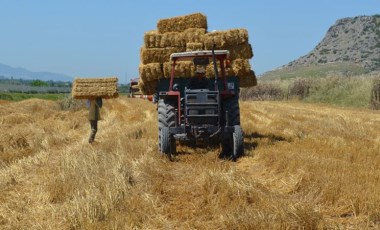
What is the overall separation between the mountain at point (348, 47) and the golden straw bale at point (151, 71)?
3588 inches

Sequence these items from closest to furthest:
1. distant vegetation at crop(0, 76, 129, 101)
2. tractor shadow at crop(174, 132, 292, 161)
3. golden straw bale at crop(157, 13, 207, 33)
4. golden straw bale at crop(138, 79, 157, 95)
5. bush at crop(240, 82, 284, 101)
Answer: tractor shadow at crop(174, 132, 292, 161), golden straw bale at crop(138, 79, 157, 95), golden straw bale at crop(157, 13, 207, 33), bush at crop(240, 82, 284, 101), distant vegetation at crop(0, 76, 129, 101)

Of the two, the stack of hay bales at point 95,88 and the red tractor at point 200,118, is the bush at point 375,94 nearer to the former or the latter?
the stack of hay bales at point 95,88

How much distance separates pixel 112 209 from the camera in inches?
208

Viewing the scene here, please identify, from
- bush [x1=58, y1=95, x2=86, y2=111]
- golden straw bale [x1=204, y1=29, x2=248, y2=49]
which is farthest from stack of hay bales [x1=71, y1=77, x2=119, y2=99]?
bush [x1=58, y1=95, x2=86, y2=111]

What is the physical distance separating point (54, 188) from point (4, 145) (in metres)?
5.18

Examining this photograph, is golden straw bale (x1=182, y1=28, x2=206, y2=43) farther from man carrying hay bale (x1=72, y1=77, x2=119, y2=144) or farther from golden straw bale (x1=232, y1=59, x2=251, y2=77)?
man carrying hay bale (x1=72, y1=77, x2=119, y2=144)

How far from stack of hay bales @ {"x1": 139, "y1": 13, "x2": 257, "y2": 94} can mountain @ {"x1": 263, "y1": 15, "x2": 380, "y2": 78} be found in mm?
90429

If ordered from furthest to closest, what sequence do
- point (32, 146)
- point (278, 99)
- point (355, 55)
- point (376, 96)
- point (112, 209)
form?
1. point (355, 55)
2. point (278, 99)
3. point (376, 96)
4. point (32, 146)
5. point (112, 209)

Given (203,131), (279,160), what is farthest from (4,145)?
(279,160)

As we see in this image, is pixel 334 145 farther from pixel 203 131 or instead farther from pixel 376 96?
pixel 376 96

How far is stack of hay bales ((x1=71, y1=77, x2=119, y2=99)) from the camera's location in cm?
1530

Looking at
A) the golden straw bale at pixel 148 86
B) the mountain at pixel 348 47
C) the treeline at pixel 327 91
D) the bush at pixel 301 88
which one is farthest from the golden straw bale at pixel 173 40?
the mountain at pixel 348 47

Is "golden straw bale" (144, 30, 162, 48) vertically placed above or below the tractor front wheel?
above

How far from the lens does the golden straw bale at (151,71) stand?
13695 millimetres
